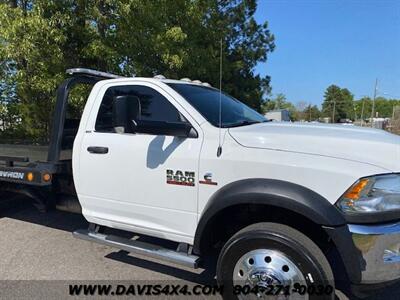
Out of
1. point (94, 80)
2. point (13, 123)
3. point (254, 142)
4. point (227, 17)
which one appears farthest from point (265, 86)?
point (254, 142)

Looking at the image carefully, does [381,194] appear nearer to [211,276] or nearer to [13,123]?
[211,276]

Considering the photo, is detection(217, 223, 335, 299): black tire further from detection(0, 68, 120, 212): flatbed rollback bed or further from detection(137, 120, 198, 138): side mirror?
detection(0, 68, 120, 212): flatbed rollback bed

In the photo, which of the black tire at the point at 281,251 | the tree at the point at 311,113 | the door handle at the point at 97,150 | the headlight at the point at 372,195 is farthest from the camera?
the tree at the point at 311,113

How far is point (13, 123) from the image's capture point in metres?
10.9

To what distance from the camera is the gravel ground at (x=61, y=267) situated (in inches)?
150

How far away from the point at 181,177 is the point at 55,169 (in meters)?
1.70

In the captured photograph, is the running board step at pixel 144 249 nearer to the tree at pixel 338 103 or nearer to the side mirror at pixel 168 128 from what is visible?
the side mirror at pixel 168 128

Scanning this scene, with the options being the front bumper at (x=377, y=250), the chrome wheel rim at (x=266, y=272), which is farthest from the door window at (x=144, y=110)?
the front bumper at (x=377, y=250)

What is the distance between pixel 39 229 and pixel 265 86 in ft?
55.9

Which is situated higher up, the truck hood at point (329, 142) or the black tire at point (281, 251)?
the truck hood at point (329, 142)

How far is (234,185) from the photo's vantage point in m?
3.12

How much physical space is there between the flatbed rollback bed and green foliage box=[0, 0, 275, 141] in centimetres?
206

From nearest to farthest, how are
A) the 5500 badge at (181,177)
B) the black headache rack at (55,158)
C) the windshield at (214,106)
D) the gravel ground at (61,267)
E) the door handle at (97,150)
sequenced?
1. the 5500 badge at (181,177)
2. the windshield at (214,106)
3. the gravel ground at (61,267)
4. the door handle at (97,150)
5. the black headache rack at (55,158)

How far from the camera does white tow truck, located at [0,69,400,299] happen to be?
8.96 feet
